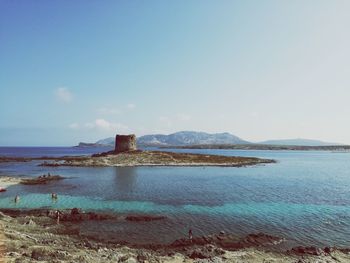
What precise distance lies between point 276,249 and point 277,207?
14.4 meters

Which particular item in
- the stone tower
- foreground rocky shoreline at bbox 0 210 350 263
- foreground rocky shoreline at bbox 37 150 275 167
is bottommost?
foreground rocky shoreline at bbox 0 210 350 263

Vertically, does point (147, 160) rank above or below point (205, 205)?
above

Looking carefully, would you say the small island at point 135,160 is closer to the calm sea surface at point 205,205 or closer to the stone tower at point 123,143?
the stone tower at point 123,143

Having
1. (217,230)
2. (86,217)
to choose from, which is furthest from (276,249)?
(86,217)

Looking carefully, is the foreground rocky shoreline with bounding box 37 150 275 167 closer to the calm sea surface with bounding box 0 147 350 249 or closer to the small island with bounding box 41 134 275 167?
the small island with bounding box 41 134 275 167

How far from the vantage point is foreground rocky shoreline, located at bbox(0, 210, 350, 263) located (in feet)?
60.3

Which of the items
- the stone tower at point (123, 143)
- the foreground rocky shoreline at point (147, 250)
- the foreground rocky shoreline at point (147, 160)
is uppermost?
the stone tower at point (123, 143)

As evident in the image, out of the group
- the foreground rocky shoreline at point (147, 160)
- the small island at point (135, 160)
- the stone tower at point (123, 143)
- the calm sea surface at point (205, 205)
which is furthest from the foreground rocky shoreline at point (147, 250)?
the stone tower at point (123, 143)

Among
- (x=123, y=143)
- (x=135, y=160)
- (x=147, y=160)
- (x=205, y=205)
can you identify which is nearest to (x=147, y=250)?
(x=205, y=205)

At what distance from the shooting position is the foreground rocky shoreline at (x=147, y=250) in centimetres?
1838

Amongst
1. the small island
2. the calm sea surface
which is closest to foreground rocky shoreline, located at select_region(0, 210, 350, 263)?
the calm sea surface

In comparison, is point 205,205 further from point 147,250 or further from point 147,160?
point 147,160

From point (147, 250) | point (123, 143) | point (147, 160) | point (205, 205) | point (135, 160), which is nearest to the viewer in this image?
point (147, 250)

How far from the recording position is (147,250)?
69.8ft
